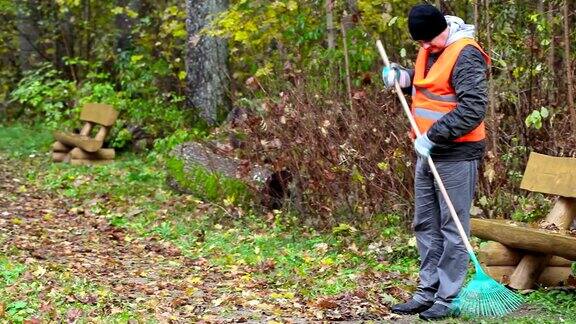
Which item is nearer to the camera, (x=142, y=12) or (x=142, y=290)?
(x=142, y=290)

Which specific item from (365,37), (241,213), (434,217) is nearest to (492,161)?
(434,217)

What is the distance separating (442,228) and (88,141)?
1115cm

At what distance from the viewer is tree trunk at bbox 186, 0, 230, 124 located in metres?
16.2

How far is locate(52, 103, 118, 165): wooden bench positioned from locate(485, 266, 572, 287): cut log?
10.6m

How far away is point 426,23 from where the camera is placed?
629 centimetres

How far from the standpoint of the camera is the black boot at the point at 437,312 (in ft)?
21.4

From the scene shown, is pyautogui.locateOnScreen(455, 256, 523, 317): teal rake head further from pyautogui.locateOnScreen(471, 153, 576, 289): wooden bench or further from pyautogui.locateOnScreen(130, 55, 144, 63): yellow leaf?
pyautogui.locateOnScreen(130, 55, 144, 63): yellow leaf

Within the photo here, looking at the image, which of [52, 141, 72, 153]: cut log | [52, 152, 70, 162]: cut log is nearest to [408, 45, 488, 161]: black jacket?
[52, 152, 70, 162]: cut log

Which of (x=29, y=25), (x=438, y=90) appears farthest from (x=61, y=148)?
(x=438, y=90)

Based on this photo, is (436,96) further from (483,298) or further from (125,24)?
(125,24)

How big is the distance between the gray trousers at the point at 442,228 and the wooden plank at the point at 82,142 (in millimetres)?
10917

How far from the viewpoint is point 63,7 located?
22859 mm

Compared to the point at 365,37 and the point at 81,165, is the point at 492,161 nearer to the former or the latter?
the point at 365,37

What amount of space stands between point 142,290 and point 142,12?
1523 centimetres
